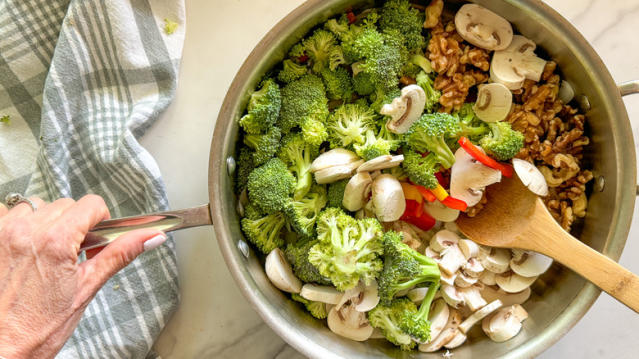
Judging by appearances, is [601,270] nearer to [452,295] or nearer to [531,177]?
[531,177]

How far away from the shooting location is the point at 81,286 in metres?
1.36

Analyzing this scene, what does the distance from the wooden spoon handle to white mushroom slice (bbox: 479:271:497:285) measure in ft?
0.80

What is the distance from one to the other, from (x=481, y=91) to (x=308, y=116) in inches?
23.2

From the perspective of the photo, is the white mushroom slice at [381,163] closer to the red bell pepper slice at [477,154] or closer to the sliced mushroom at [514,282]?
the red bell pepper slice at [477,154]

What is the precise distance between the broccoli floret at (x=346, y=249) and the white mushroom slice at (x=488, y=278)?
0.41 meters

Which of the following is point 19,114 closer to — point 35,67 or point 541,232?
point 35,67

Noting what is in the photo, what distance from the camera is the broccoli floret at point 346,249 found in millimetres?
1464

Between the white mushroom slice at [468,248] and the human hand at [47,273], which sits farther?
the white mushroom slice at [468,248]

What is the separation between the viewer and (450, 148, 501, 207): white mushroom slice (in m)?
1.56

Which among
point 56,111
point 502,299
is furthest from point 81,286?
point 502,299

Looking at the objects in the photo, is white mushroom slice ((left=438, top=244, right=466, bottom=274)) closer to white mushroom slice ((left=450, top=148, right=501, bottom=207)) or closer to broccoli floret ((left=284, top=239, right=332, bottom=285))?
white mushroom slice ((left=450, top=148, right=501, bottom=207))

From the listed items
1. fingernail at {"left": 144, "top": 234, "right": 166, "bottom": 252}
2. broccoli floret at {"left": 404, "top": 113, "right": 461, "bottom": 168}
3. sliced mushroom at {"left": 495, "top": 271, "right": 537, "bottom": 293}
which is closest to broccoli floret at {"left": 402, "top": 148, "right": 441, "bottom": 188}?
broccoli floret at {"left": 404, "top": 113, "right": 461, "bottom": 168}

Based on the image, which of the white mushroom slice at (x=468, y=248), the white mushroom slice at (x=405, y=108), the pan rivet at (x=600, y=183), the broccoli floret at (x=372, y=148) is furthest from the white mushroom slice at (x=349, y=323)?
the pan rivet at (x=600, y=183)

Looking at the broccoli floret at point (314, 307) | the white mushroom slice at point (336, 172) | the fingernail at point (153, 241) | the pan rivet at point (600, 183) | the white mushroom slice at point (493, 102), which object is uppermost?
the white mushroom slice at point (493, 102)
